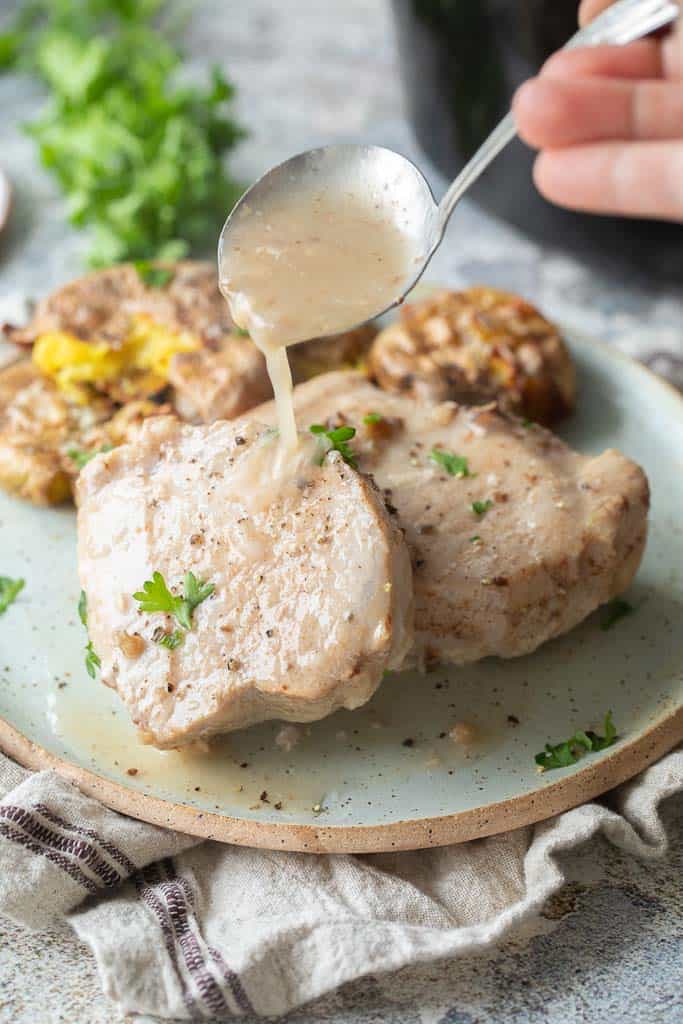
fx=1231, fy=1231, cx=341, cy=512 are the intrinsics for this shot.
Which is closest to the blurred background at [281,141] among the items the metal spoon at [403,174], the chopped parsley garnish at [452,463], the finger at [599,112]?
the finger at [599,112]

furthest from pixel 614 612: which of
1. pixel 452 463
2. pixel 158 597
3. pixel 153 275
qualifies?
pixel 153 275

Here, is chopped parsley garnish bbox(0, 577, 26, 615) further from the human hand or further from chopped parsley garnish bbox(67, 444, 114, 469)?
the human hand

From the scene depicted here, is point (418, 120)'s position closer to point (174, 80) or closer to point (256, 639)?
point (174, 80)

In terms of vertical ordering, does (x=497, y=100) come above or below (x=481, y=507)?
above

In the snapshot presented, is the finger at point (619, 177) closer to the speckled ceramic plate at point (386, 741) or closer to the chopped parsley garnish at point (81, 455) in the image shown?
the speckled ceramic plate at point (386, 741)

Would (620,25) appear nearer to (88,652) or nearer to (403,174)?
(403,174)

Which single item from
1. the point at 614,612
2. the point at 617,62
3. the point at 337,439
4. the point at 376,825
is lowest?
the point at 614,612

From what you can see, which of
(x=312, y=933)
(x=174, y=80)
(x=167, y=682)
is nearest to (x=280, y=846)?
(x=312, y=933)
